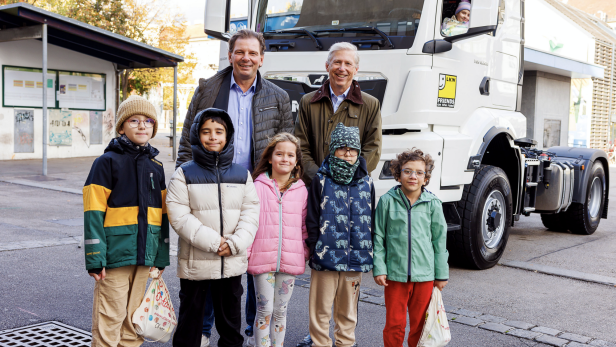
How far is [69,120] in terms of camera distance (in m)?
17.4

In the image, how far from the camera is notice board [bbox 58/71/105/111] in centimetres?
1716

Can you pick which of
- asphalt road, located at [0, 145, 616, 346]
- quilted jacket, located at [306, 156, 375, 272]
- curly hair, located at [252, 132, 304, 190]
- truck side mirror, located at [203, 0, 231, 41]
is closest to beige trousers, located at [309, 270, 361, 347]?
quilted jacket, located at [306, 156, 375, 272]

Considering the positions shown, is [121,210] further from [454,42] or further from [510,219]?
[510,219]

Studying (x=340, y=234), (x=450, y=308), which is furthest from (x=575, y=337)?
(x=340, y=234)

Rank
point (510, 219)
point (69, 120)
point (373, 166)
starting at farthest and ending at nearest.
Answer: point (69, 120), point (510, 219), point (373, 166)

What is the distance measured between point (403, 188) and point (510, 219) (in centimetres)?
315

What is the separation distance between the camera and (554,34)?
74.8 feet

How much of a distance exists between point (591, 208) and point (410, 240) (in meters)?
6.54

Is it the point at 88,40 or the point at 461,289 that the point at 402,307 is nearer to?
the point at 461,289

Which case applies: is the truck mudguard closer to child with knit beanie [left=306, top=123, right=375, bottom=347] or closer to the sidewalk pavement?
child with knit beanie [left=306, top=123, right=375, bottom=347]

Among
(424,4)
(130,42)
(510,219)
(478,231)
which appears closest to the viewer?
(424,4)

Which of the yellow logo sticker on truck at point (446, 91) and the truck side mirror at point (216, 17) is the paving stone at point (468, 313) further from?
the truck side mirror at point (216, 17)

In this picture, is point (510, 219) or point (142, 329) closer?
point (142, 329)

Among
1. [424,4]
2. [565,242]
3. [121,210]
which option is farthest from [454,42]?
[565,242]
